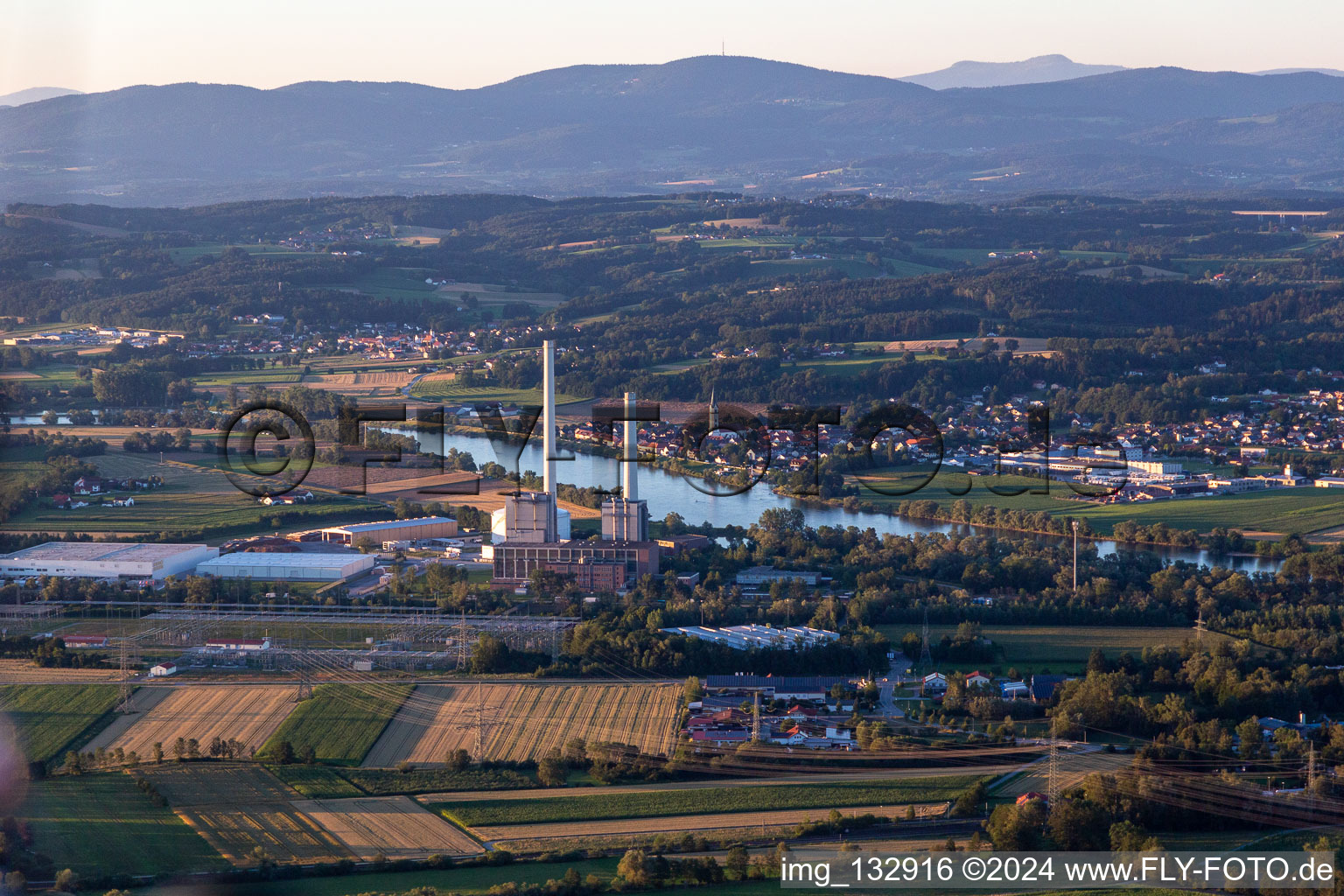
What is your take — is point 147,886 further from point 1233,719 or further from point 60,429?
point 60,429

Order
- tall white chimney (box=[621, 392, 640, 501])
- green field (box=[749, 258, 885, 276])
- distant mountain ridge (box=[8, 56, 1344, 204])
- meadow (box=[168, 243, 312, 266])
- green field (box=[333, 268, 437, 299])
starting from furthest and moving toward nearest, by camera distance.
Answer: distant mountain ridge (box=[8, 56, 1344, 204]) → green field (box=[749, 258, 885, 276]) → meadow (box=[168, 243, 312, 266]) → green field (box=[333, 268, 437, 299]) → tall white chimney (box=[621, 392, 640, 501])

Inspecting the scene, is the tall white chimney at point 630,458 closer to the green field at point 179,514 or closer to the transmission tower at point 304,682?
the green field at point 179,514

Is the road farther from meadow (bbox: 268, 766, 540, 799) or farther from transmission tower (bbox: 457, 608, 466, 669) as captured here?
transmission tower (bbox: 457, 608, 466, 669)

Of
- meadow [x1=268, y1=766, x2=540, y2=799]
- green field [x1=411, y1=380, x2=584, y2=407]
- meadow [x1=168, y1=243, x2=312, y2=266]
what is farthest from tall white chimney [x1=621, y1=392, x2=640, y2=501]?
meadow [x1=168, y1=243, x2=312, y2=266]

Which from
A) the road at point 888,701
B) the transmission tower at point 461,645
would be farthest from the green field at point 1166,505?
the transmission tower at point 461,645

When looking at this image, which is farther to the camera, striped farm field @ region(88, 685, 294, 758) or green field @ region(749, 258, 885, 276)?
green field @ region(749, 258, 885, 276)

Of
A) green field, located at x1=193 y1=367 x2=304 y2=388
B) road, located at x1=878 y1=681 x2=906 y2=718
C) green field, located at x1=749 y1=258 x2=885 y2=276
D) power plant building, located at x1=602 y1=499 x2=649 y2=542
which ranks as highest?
green field, located at x1=749 y1=258 x2=885 y2=276

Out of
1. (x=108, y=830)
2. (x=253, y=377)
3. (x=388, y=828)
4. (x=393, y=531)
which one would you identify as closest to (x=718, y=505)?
(x=393, y=531)
